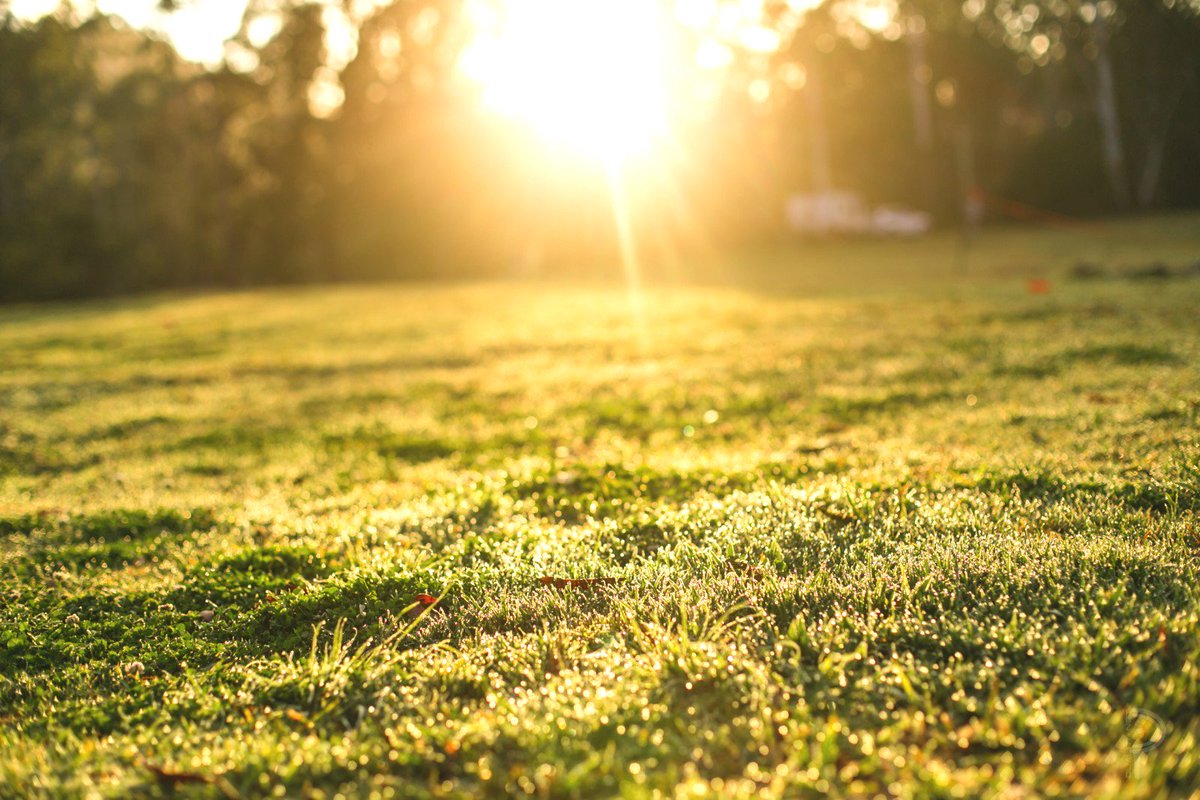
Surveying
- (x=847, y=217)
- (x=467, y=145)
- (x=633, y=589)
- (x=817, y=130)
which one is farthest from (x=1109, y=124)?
(x=633, y=589)

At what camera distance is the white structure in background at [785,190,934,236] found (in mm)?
34781

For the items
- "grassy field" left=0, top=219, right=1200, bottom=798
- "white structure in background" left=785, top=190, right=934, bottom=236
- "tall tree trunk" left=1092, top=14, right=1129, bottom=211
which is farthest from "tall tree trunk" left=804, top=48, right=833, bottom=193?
"grassy field" left=0, top=219, right=1200, bottom=798

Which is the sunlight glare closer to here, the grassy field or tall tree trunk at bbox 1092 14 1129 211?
tall tree trunk at bbox 1092 14 1129 211

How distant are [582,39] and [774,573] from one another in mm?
29767

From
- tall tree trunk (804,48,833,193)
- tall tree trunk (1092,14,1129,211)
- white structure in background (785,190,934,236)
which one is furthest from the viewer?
tall tree trunk (804,48,833,193)

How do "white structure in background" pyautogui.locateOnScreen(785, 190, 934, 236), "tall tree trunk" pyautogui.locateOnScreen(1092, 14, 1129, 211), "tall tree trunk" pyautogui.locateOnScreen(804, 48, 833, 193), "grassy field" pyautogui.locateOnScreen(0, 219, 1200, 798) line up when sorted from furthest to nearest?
"tall tree trunk" pyautogui.locateOnScreen(804, 48, 833, 193)
"white structure in background" pyautogui.locateOnScreen(785, 190, 934, 236)
"tall tree trunk" pyautogui.locateOnScreen(1092, 14, 1129, 211)
"grassy field" pyautogui.locateOnScreen(0, 219, 1200, 798)

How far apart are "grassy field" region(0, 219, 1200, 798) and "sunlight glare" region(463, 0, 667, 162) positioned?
1023 inches

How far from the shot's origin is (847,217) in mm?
36312

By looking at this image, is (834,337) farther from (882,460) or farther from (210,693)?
(210,693)

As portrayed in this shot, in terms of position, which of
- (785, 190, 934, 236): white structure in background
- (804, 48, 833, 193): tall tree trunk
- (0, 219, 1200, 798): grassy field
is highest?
(804, 48, 833, 193): tall tree trunk

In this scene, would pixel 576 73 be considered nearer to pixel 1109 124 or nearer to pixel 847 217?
pixel 847 217

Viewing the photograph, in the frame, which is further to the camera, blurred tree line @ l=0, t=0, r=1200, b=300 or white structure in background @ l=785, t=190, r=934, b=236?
white structure in background @ l=785, t=190, r=934, b=236

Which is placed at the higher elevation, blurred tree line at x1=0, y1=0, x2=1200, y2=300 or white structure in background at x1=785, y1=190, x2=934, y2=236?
blurred tree line at x1=0, y1=0, x2=1200, y2=300

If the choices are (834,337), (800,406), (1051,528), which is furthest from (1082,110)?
(1051,528)
